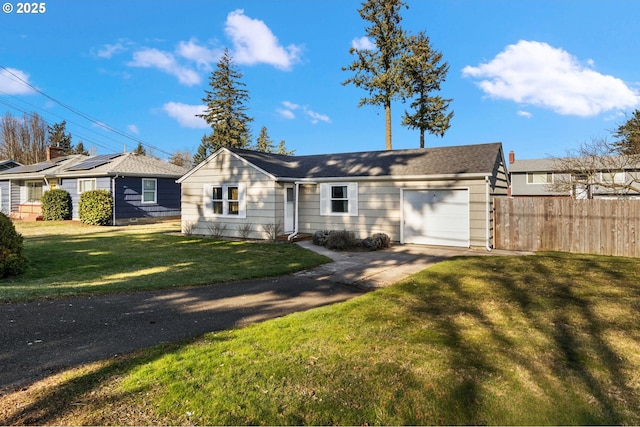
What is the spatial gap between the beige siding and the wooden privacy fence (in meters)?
8.79

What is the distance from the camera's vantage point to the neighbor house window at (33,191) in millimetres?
26625

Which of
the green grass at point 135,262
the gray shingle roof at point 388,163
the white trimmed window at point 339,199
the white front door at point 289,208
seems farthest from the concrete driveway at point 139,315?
the white front door at point 289,208

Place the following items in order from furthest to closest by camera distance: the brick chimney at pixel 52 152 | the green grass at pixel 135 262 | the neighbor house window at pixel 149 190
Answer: the brick chimney at pixel 52 152 < the neighbor house window at pixel 149 190 < the green grass at pixel 135 262

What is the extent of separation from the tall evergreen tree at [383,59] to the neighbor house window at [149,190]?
16.5 meters

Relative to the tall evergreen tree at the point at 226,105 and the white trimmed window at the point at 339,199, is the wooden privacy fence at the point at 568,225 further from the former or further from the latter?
the tall evergreen tree at the point at 226,105

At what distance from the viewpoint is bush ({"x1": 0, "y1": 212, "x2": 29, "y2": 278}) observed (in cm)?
841

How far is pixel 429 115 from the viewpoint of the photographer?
30234mm

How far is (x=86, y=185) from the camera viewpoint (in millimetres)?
22922

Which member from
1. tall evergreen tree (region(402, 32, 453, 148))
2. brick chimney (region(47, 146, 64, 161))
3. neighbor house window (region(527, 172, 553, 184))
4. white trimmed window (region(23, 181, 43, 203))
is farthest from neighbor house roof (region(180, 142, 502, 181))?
neighbor house window (region(527, 172, 553, 184))

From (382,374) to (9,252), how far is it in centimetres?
956

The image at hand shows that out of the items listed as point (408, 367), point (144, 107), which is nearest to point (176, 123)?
point (144, 107)

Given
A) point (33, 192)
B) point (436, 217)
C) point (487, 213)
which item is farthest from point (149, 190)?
point (487, 213)

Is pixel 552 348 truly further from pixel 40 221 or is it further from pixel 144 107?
pixel 144 107

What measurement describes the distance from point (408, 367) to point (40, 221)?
2785 centimetres
